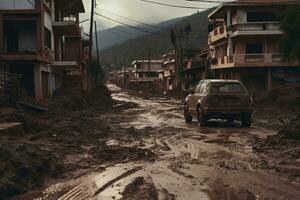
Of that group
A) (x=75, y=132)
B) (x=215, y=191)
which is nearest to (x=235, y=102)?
(x=75, y=132)

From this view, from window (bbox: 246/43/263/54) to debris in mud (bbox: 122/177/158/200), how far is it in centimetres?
4705

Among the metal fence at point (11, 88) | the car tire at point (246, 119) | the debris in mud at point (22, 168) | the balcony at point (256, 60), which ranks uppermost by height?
the balcony at point (256, 60)

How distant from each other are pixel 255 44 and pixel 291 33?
61.9ft

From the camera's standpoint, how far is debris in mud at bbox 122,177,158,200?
7.75 metres

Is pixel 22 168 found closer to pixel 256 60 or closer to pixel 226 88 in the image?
pixel 226 88

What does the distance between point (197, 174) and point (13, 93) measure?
49.7 ft

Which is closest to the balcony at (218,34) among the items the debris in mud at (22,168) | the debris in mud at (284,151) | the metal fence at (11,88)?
the metal fence at (11,88)

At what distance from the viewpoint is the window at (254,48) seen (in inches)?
2147

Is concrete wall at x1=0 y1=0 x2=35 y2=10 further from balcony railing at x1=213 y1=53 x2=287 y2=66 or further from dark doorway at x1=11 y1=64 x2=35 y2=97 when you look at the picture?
balcony railing at x1=213 y1=53 x2=287 y2=66

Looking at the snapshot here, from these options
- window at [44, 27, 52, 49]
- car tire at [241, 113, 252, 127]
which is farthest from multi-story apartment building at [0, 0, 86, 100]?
car tire at [241, 113, 252, 127]

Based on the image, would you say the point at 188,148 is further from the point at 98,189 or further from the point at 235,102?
the point at 235,102

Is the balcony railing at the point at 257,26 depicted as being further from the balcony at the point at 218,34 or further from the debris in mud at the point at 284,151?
the debris in mud at the point at 284,151

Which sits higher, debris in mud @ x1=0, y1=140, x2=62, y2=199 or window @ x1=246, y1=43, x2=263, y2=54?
window @ x1=246, y1=43, x2=263, y2=54

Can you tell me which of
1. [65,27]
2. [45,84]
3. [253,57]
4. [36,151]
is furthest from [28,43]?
[36,151]
